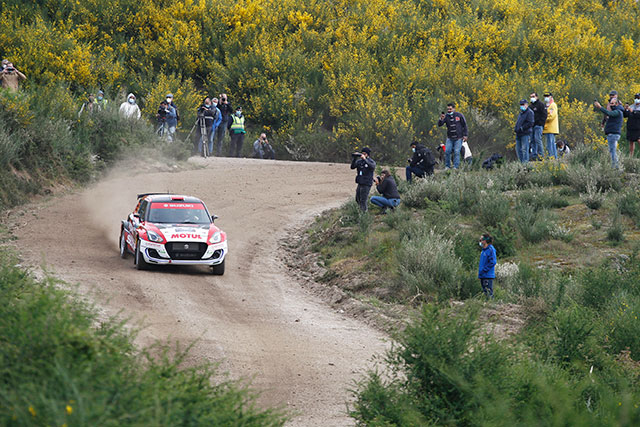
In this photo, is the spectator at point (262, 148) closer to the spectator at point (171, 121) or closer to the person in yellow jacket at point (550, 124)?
the spectator at point (171, 121)

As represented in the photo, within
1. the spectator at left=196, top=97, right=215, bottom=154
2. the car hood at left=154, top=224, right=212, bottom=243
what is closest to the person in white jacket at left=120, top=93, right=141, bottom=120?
the spectator at left=196, top=97, right=215, bottom=154

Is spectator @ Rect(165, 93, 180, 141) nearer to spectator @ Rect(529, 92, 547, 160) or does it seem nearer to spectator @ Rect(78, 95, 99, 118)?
spectator @ Rect(78, 95, 99, 118)

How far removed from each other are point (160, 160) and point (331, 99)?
1074 cm

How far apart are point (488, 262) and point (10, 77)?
1791 cm

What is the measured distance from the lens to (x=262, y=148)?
114 feet

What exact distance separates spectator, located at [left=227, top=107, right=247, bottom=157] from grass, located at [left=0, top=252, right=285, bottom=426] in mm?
26172

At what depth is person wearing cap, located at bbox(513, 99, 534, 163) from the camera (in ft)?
74.4

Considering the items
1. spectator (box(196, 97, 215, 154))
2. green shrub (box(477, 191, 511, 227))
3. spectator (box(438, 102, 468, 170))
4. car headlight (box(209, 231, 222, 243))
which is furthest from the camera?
spectator (box(196, 97, 215, 154))

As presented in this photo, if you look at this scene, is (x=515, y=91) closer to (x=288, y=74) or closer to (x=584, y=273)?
(x=288, y=74)

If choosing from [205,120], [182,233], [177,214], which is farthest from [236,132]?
[182,233]

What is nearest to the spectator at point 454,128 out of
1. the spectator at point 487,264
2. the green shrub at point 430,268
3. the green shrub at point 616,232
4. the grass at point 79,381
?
the green shrub at point 616,232

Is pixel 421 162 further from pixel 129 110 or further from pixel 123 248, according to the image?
pixel 129 110

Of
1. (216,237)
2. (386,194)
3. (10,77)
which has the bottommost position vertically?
(216,237)

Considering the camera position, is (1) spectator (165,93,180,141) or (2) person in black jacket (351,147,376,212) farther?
(1) spectator (165,93,180,141)
